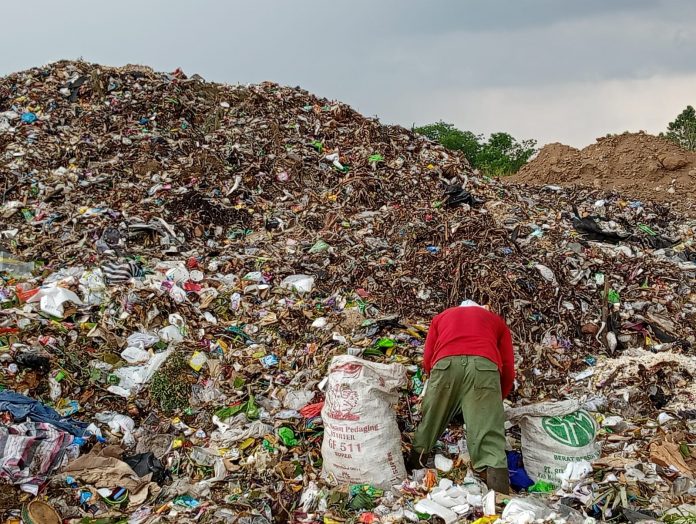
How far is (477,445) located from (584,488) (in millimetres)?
598

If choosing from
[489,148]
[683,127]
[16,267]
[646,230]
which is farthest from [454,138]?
[16,267]

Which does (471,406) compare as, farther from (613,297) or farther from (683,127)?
(683,127)

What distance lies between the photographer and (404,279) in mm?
5801

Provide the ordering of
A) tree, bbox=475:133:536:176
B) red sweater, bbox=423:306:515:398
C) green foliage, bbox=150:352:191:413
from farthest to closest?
tree, bbox=475:133:536:176
green foliage, bbox=150:352:191:413
red sweater, bbox=423:306:515:398

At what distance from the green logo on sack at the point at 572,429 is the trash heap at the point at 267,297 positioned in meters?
0.16

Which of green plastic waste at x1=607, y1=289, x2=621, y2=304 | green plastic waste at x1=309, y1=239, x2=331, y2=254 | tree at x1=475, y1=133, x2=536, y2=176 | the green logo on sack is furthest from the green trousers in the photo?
tree at x1=475, y1=133, x2=536, y2=176

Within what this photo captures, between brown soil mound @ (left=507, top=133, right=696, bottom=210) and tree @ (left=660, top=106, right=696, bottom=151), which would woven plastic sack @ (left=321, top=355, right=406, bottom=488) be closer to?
brown soil mound @ (left=507, top=133, right=696, bottom=210)

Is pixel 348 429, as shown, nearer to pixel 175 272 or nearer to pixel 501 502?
pixel 501 502

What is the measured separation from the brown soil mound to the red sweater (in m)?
8.83

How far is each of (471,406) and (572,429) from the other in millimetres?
657

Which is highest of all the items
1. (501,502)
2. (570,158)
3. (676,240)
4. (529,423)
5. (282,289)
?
(570,158)

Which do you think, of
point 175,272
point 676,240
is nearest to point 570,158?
point 676,240

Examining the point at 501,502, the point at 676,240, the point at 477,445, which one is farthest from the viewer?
the point at 676,240

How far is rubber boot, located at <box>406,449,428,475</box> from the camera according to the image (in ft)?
11.9
